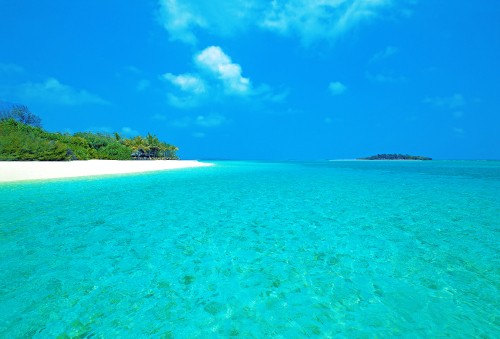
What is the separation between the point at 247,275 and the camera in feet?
15.3

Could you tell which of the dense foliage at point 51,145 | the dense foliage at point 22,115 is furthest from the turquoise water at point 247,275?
the dense foliage at point 22,115

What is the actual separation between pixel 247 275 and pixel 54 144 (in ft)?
124

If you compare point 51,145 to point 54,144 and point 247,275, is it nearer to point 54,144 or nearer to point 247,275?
point 54,144

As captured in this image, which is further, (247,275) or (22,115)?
(22,115)

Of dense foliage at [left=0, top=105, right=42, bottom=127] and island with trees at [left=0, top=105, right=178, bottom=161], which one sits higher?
dense foliage at [left=0, top=105, right=42, bottom=127]

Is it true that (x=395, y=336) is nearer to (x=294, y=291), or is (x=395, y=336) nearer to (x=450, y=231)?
(x=294, y=291)

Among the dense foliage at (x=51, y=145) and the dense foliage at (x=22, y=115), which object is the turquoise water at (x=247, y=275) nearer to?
the dense foliage at (x=51, y=145)

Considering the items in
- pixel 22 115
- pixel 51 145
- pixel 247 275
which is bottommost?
pixel 247 275

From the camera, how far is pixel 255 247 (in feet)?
19.8

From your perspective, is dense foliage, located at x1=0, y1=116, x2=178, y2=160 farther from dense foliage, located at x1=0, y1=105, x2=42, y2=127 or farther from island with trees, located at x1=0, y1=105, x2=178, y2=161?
dense foliage, located at x1=0, y1=105, x2=42, y2=127

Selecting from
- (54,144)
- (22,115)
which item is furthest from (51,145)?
(22,115)

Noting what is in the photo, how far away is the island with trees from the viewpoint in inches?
1094

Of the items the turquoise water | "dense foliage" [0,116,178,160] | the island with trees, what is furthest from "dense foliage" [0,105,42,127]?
the turquoise water

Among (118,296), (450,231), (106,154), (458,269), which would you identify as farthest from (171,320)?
(106,154)
